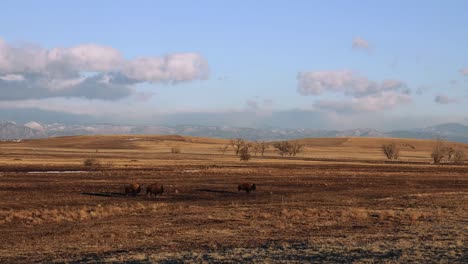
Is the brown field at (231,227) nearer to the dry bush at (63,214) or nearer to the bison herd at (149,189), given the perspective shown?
the dry bush at (63,214)

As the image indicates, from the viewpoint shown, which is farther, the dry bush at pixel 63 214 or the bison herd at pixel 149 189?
the bison herd at pixel 149 189

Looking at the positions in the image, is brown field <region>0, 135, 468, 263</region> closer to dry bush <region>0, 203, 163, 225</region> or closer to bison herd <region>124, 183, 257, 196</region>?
dry bush <region>0, 203, 163, 225</region>

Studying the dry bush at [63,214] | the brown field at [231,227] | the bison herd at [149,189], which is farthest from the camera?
the bison herd at [149,189]

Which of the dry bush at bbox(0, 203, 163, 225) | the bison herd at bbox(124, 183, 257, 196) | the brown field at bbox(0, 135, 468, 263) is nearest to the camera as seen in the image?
the brown field at bbox(0, 135, 468, 263)

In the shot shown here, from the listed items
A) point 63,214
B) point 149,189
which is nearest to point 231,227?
point 63,214

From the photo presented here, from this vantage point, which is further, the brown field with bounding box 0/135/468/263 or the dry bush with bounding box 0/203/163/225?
the dry bush with bounding box 0/203/163/225

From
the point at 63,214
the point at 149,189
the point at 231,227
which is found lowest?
the point at 63,214

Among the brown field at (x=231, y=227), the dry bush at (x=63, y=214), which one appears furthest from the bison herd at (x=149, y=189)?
the dry bush at (x=63, y=214)

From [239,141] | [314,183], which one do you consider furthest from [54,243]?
[239,141]

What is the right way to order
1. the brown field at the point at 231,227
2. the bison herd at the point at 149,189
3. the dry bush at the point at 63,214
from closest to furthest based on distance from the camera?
the brown field at the point at 231,227 → the dry bush at the point at 63,214 → the bison herd at the point at 149,189

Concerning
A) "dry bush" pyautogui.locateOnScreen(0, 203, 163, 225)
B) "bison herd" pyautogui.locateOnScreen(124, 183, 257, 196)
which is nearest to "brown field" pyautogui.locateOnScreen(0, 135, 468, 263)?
"dry bush" pyautogui.locateOnScreen(0, 203, 163, 225)

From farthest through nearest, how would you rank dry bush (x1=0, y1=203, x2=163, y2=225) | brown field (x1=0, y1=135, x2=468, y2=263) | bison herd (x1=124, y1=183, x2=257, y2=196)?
bison herd (x1=124, y1=183, x2=257, y2=196) < dry bush (x1=0, y1=203, x2=163, y2=225) < brown field (x1=0, y1=135, x2=468, y2=263)

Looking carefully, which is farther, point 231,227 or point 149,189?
point 149,189

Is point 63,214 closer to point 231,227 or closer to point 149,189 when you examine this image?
point 231,227
